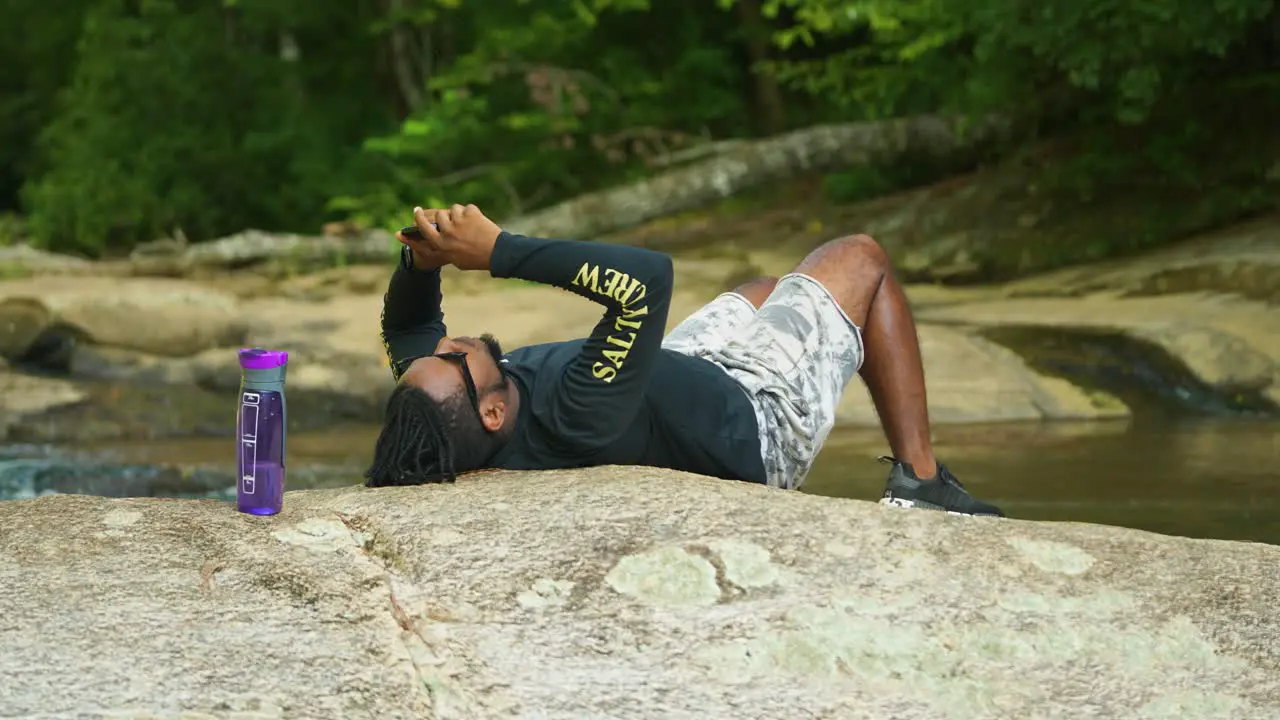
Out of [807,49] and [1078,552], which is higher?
[807,49]

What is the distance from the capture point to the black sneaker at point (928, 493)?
150 inches

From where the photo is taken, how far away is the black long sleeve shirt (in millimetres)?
3391

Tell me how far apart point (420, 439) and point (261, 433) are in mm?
456

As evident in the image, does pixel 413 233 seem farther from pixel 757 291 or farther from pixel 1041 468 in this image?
pixel 1041 468

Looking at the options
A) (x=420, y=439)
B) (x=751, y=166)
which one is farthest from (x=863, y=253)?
(x=751, y=166)

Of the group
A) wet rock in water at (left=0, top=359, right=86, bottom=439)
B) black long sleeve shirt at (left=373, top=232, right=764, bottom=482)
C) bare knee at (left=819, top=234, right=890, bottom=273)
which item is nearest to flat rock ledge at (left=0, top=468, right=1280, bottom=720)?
black long sleeve shirt at (left=373, top=232, right=764, bottom=482)

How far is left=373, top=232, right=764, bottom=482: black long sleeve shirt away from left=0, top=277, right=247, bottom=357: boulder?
19.6 ft

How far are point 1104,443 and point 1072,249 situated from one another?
4.04 m

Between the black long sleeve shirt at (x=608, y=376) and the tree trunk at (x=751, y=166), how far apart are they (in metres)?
7.83

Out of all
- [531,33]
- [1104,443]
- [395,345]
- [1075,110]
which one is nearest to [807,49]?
[531,33]

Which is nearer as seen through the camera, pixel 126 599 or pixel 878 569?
pixel 126 599

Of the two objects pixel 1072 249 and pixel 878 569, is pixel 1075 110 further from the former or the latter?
pixel 878 569

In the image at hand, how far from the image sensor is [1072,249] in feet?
34.4

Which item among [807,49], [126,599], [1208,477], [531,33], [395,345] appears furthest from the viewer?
[807,49]
